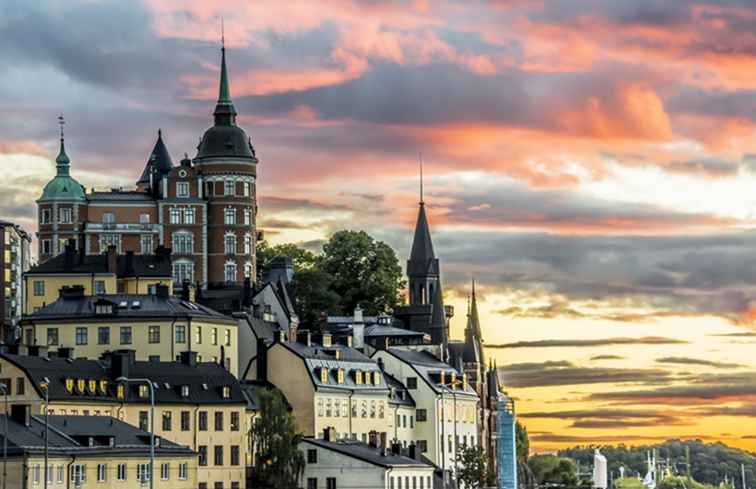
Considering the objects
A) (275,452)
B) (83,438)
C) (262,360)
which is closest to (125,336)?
(262,360)

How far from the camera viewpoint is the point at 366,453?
155 metres

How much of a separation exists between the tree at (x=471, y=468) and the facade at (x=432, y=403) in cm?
149

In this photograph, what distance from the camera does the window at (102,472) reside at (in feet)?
409

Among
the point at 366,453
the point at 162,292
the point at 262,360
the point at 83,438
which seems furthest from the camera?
the point at 162,292

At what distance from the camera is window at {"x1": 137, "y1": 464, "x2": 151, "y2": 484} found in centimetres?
12825

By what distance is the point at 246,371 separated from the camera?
170125mm

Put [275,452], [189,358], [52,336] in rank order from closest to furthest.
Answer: [275,452], [189,358], [52,336]

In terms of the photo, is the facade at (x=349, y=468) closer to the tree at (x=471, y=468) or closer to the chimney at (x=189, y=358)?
the chimney at (x=189, y=358)

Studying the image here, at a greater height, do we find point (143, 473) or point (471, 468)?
point (471, 468)

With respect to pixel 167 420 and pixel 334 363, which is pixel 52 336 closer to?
pixel 334 363

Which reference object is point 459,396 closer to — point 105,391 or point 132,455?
point 105,391

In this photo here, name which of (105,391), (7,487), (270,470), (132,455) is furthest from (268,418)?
(7,487)

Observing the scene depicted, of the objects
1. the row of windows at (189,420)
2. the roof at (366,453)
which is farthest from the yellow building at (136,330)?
the row of windows at (189,420)

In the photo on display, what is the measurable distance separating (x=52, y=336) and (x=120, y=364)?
21659 millimetres
